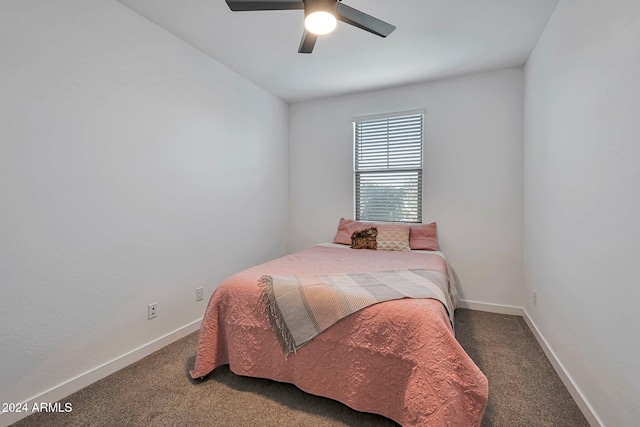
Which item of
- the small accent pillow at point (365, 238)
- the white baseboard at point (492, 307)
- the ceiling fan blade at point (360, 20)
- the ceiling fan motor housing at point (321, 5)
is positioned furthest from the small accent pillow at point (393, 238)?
the ceiling fan motor housing at point (321, 5)

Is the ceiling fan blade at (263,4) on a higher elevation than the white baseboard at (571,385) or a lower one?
higher

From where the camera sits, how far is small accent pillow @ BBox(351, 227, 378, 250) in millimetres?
3105

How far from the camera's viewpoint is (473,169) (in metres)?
3.07

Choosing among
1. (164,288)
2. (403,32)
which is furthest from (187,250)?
(403,32)

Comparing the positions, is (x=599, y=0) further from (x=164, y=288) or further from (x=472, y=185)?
(x=164, y=288)

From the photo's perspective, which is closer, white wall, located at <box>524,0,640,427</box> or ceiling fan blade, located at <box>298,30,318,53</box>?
white wall, located at <box>524,0,640,427</box>

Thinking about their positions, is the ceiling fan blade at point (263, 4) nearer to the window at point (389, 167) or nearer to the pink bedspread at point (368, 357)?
the pink bedspread at point (368, 357)

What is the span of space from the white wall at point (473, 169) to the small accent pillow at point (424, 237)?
147 mm

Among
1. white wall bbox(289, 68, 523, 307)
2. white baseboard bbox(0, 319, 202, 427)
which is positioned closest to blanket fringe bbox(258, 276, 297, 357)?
white baseboard bbox(0, 319, 202, 427)

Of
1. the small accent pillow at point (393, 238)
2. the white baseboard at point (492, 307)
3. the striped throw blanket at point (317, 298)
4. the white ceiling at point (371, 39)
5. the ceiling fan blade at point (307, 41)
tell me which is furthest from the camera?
the small accent pillow at point (393, 238)

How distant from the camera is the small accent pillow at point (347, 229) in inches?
132

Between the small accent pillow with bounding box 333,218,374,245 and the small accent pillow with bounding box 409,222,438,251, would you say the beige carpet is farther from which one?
the small accent pillow with bounding box 333,218,374,245

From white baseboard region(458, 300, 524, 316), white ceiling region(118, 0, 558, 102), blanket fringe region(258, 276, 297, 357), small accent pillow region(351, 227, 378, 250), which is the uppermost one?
white ceiling region(118, 0, 558, 102)

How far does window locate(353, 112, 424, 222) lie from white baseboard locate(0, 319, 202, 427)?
239cm
